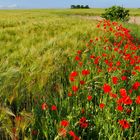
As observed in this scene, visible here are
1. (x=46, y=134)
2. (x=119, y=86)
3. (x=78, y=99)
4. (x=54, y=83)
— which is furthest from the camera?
(x=54, y=83)

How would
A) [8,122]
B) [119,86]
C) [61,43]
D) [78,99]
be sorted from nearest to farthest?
[8,122]
[78,99]
[119,86]
[61,43]

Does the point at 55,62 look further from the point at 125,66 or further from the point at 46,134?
the point at 46,134

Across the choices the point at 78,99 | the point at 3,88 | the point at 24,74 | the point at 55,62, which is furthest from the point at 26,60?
the point at 3,88

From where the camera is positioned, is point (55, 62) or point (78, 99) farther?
point (55, 62)

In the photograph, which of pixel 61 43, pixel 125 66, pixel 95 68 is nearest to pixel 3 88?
pixel 95 68

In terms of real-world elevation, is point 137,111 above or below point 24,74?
below

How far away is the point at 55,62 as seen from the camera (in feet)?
13.5

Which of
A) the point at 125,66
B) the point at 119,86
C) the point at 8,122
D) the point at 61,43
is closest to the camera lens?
the point at 8,122

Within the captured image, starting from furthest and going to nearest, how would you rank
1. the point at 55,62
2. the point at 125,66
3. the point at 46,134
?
the point at 125,66
the point at 55,62
the point at 46,134

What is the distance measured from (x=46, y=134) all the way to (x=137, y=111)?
0.82 metres

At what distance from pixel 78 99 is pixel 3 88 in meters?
0.76

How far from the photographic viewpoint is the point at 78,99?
11.0 feet

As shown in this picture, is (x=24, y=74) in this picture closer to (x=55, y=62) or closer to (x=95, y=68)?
(x=55, y=62)

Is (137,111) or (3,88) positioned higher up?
(3,88)
